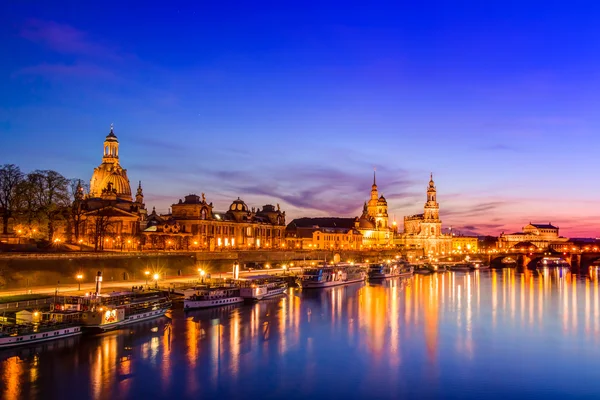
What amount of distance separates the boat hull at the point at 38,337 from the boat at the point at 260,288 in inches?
1036

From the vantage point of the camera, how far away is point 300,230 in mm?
160500

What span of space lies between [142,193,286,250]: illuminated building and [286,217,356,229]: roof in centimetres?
3207

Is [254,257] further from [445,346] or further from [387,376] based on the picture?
[387,376]

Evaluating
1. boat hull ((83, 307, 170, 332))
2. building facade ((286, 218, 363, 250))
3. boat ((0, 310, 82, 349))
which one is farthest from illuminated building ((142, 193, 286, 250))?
boat ((0, 310, 82, 349))

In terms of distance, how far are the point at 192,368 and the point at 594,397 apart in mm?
24569

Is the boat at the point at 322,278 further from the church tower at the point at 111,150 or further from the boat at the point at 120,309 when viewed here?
the church tower at the point at 111,150

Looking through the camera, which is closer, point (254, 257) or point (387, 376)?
point (387, 376)

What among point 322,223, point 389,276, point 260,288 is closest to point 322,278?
point 260,288

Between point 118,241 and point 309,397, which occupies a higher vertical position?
point 118,241

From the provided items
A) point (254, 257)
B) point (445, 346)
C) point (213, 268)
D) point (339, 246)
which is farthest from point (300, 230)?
point (445, 346)

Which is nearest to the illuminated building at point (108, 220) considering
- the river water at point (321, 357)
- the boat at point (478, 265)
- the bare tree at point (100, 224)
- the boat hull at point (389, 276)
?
the bare tree at point (100, 224)

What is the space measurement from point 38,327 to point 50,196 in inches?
1437

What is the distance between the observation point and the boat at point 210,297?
6003 cm

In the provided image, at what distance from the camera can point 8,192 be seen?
7312cm
